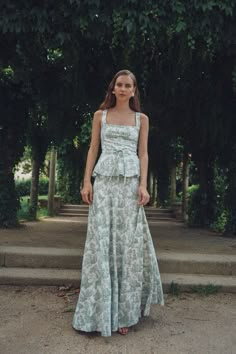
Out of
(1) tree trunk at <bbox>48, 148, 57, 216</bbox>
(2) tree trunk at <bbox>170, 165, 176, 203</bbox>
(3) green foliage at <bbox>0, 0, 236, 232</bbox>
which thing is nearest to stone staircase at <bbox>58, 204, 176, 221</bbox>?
(2) tree trunk at <bbox>170, 165, 176, 203</bbox>

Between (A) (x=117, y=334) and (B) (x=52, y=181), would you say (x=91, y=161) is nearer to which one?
(A) (x=117, y=334)

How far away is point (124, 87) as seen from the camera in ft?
9.07

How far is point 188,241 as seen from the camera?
5816mm

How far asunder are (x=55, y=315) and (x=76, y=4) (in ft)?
10.3

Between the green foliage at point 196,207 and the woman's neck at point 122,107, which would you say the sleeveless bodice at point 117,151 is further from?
the green foliage at point 196,207

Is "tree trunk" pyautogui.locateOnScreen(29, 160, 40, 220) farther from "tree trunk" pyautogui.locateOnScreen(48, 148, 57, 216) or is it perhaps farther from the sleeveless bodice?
the sleeveless bodice

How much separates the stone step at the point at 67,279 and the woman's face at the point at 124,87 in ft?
6.31

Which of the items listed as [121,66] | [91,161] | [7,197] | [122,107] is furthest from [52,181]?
[122,107]

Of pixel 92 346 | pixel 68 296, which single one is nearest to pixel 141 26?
pixel 68 296

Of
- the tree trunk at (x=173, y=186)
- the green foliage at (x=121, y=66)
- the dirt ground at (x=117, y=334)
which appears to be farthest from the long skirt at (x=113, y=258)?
the tree trunk at (x=173, y=186)

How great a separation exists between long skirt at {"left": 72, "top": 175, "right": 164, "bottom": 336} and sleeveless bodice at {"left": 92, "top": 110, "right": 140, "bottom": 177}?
0.06 metres

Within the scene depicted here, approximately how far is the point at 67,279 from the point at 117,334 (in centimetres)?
117

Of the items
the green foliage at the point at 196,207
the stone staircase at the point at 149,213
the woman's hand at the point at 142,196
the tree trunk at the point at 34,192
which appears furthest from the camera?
the stone staircase at the point at 149,213

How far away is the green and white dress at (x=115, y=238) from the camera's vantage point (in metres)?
2.69
